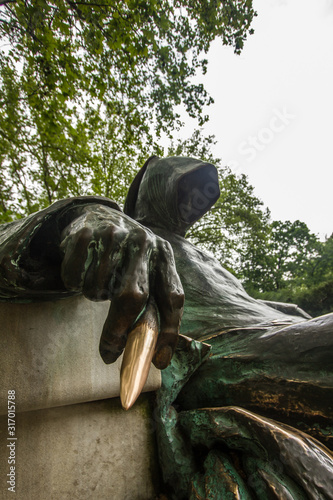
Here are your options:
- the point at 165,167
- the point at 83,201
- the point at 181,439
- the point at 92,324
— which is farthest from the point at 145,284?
the point at 165,167

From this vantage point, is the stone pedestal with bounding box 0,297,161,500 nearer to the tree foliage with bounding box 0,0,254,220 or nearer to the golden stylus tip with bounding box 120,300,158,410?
the golden stylus tip with bounding box 120,300,158,410

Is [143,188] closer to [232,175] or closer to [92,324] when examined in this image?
[92,324]

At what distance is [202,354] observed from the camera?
4.91ft

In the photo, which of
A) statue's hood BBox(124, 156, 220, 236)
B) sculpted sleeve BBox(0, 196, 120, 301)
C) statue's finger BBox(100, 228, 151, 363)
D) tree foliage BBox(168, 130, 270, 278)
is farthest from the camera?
tree foliage BBox(168, 130, 270, 278)

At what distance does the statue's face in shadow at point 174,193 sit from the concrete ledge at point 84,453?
132 cm

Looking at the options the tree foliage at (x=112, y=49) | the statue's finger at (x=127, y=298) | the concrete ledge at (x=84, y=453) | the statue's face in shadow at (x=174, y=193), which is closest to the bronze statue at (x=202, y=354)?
the statue's finger at (x=127, y=298)

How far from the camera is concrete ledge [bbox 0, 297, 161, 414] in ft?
4.13

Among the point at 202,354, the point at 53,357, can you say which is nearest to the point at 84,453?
the point at 53,357

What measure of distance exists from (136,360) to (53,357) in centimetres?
73

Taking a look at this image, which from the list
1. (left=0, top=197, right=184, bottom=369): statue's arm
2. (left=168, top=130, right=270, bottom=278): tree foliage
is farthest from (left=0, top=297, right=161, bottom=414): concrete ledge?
(left=168, top=130, right=270, bottom=278): tree foliage

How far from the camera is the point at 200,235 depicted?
594 inches

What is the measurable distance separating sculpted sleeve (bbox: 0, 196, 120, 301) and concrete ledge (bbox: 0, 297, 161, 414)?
21cm

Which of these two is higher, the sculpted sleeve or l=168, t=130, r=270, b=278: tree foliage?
l=168, t=130, r=270, b=278: tree foliage

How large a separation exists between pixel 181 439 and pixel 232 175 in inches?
606
